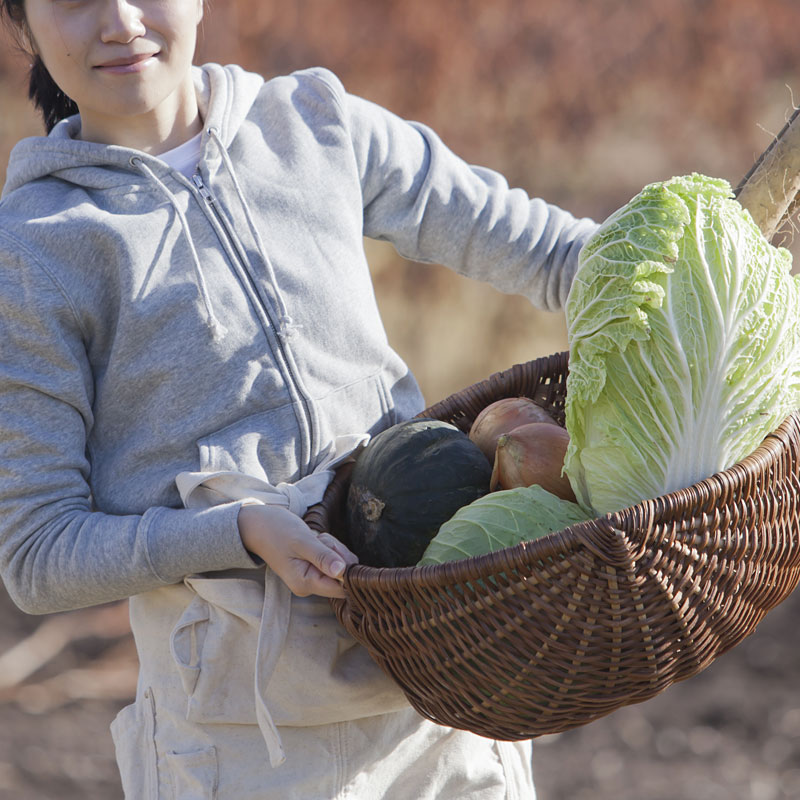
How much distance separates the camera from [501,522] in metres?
1.48

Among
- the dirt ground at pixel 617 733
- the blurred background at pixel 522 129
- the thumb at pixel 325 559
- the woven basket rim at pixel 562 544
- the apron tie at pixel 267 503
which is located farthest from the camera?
the blurred background at pixel 522 129

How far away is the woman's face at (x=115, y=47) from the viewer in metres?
1.62

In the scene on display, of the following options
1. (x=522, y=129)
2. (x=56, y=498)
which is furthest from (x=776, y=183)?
(x=522, y=129)

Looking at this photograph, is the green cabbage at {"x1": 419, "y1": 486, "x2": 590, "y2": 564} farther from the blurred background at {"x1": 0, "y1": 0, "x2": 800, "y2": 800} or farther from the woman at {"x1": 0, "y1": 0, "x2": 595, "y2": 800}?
the blurred background at {"x1": 0, "y1": 0, "x2": 800, "y2": 800}

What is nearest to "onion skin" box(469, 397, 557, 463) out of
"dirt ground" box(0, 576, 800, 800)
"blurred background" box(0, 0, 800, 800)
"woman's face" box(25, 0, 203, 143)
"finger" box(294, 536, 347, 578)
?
"finger" box(294, 536, 347, 578)

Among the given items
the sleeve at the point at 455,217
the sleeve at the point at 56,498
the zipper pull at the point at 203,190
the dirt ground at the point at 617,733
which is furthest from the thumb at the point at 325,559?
the dirt ground at the point at 617,733

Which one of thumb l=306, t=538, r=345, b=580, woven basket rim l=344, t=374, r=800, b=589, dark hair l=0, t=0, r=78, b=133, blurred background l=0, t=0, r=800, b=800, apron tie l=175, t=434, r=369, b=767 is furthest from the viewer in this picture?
blurred background l=0, t=0, r=800, b=800

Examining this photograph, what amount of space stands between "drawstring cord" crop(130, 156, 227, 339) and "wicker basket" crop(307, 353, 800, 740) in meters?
0.48

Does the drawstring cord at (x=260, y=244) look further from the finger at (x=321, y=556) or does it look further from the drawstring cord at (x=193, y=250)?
the finger at (x=321, y=556)

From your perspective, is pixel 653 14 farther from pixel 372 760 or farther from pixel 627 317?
pixel 372 760

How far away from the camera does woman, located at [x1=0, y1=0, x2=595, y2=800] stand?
62.4 inches

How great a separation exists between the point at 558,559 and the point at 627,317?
15.2 inches

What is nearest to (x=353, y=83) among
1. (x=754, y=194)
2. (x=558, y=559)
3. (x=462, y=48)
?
(x=462, y=48)

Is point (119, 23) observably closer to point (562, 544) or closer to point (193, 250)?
point (193, 250)
